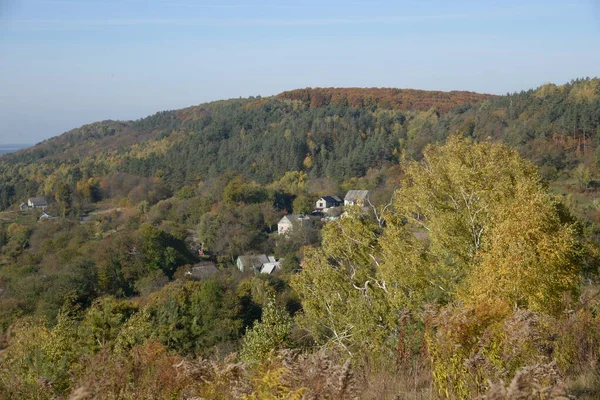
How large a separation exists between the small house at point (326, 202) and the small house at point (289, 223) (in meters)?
6.76

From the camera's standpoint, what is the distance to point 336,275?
9.48m

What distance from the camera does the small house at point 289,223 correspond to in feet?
116

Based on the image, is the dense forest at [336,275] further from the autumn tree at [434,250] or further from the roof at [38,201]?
the roof at [38,201]

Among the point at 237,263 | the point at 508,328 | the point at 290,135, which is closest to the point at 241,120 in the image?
the point at 290,135

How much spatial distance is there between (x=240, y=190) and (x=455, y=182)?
34.0 m

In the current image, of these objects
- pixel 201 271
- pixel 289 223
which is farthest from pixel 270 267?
pixel 289 223

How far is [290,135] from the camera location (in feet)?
221

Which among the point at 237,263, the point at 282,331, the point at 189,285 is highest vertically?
the point at 282,331

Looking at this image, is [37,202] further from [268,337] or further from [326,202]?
[268,337]

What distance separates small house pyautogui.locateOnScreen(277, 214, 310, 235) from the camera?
3528 centimetres

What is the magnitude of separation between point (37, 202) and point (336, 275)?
52885 millimetres

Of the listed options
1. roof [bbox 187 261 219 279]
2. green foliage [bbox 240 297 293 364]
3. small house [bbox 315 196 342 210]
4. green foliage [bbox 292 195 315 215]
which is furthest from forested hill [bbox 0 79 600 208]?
green foliage [bbox 240 297 293 364]

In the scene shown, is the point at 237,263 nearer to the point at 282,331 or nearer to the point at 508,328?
the point at 282,331

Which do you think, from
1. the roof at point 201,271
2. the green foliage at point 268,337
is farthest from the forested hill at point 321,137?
the green foliage at point 268,337
